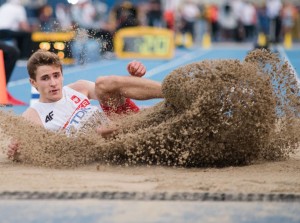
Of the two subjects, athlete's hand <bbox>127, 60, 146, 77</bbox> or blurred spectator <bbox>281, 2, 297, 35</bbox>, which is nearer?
athlete's hand <bbox>127, 60, 146, 77</bbox>

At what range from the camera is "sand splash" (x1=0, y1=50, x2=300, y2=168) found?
6.25 meters

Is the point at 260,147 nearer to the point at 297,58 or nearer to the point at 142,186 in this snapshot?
the point at 142,186

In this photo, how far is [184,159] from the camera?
21.5ft

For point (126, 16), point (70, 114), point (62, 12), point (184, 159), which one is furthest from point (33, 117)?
point (62, 12)

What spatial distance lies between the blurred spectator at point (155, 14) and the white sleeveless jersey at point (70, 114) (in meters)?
28.4

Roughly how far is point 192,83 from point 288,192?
4.31 ft

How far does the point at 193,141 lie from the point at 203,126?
0.59 ft

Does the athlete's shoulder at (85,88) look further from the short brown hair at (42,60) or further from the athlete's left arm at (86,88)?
the short brown hair at (42,60)

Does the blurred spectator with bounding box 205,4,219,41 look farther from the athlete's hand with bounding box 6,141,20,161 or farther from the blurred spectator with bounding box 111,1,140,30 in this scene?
the athlete's hand with bounding box 6,141,20,161

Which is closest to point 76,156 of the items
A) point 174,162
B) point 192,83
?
point 174,162

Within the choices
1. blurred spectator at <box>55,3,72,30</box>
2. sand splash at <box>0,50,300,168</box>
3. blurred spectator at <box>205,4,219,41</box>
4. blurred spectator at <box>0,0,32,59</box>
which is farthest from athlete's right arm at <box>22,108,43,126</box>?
blurred spectator at <box>205,4,219,41</box>

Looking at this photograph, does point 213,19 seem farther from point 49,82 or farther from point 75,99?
point 49,82

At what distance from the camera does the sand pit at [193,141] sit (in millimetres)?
5988

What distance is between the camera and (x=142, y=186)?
5660mm
